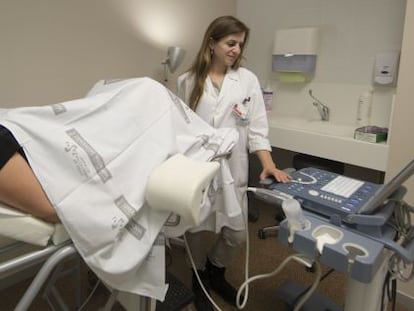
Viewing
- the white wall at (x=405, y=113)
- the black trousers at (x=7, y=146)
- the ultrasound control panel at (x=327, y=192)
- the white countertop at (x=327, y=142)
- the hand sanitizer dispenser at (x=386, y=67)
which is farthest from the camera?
the hand sanitizer dispenser at (x=386, y=67)

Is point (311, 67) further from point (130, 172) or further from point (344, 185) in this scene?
point (130, 172)

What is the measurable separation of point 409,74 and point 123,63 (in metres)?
1.55

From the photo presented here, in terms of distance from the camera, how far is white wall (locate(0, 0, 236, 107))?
1512mm

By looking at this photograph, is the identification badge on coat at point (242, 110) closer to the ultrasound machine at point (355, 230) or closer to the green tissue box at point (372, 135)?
the ultrasound machine at point (355, 230)

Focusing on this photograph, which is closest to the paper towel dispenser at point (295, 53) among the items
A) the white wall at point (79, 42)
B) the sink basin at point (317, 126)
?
the sink basin at point (317, 126)

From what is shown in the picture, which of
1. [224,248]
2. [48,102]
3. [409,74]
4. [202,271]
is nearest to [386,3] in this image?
[409,74]

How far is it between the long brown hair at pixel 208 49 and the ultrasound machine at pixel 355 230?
2.20ft

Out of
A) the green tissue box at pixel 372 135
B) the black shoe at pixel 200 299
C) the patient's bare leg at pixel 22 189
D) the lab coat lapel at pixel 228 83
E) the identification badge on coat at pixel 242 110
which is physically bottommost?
the black shoe at pixel 200 299

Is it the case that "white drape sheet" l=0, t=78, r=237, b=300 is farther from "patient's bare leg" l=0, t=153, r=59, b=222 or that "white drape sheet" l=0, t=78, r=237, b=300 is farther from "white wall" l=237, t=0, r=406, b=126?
"white wall" l=237, t=0, r=406, b=126

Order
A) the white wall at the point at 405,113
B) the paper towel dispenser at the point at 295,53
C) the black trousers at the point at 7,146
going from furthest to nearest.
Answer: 1. the paper towel dispenser at the point at 295,53
2. the white wall at the point at 405,113
3. the black trousers at the point at 7,146

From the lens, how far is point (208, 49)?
5.06ft

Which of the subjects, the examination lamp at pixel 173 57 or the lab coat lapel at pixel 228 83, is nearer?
the lab coat lapel at pixel 228 83

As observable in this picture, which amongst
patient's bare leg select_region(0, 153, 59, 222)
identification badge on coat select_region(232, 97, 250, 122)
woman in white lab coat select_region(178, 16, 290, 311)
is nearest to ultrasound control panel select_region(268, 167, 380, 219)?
woman in white lab coat select_region(178, 16, 290, 311)

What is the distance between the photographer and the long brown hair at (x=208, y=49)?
1.46m
